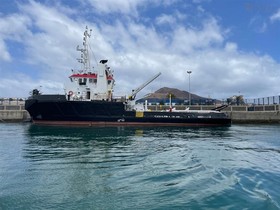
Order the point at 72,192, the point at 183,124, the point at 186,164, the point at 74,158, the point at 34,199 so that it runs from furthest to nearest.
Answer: the point at 183,124 → the point at 74,158 → the point at 186,164 → the point at 72,192 → the point at 34,199

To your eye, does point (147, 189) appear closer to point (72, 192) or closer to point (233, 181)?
point (72, 192)

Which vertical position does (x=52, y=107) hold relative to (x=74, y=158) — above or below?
above

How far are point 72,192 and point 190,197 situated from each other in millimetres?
2775

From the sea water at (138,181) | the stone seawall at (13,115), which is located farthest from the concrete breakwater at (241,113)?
the sea water at (138,181)

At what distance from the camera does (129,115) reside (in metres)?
32.2

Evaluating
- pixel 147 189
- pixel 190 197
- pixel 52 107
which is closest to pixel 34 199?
pixel 147 189

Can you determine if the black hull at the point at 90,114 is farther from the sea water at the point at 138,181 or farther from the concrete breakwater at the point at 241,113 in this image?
the sea water at the point at 138,181

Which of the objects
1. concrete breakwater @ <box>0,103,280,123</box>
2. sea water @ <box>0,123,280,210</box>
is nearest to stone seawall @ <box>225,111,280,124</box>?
concrete breakwater @ <box>0,103,280,123</box>

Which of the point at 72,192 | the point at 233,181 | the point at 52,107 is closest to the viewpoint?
the point at 72,192

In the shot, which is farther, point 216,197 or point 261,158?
point 261,158

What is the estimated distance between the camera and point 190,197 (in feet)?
21.9

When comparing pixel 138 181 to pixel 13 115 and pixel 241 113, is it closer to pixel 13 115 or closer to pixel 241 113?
pixel 241 113

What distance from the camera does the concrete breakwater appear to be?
42.0 metres

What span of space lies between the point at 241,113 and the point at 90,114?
24.5 m
